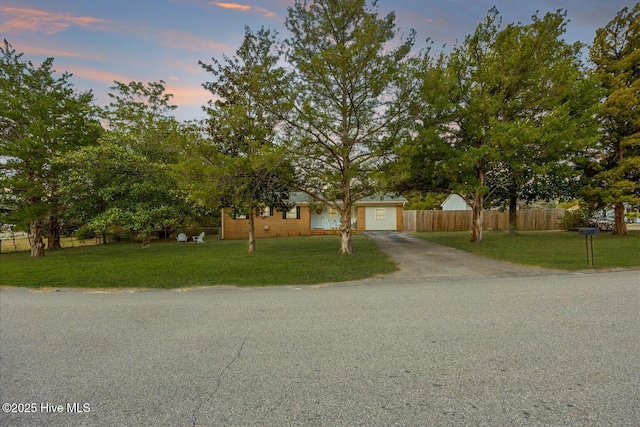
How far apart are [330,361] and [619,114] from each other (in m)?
21.5

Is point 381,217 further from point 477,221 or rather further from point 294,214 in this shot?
Answer: point 477,221

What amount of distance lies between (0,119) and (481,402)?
1844cm

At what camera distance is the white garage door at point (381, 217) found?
25.0 meters

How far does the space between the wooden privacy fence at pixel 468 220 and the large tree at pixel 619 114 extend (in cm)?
811

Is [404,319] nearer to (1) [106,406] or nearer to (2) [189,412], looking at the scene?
(2) [189,412]

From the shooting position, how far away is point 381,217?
25188 millimetres

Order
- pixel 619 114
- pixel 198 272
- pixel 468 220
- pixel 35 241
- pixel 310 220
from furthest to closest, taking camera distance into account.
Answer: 1. pixel 468 220
2. pixel 310 220
3. pixel 619 114
4. pixel 35 241
5. pixel 198 272

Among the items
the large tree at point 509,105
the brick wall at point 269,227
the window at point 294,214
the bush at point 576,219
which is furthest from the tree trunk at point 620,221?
the window at point 294,214

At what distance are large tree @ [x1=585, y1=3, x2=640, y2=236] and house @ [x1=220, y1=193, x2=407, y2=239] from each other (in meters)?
11.8

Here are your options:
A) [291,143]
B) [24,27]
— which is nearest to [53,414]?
[291,143]

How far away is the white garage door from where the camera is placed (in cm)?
2505

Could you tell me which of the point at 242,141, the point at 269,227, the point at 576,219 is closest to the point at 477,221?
the point at 242,141

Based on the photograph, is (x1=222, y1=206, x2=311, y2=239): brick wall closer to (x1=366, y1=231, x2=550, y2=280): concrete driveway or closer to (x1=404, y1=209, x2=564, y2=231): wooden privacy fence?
(x1=404, y1=209, x2=564, y2=231): wooden privacy fence

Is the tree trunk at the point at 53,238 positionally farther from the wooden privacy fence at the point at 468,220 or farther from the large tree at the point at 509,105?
the wooden privacy fence at the point at 468,220
